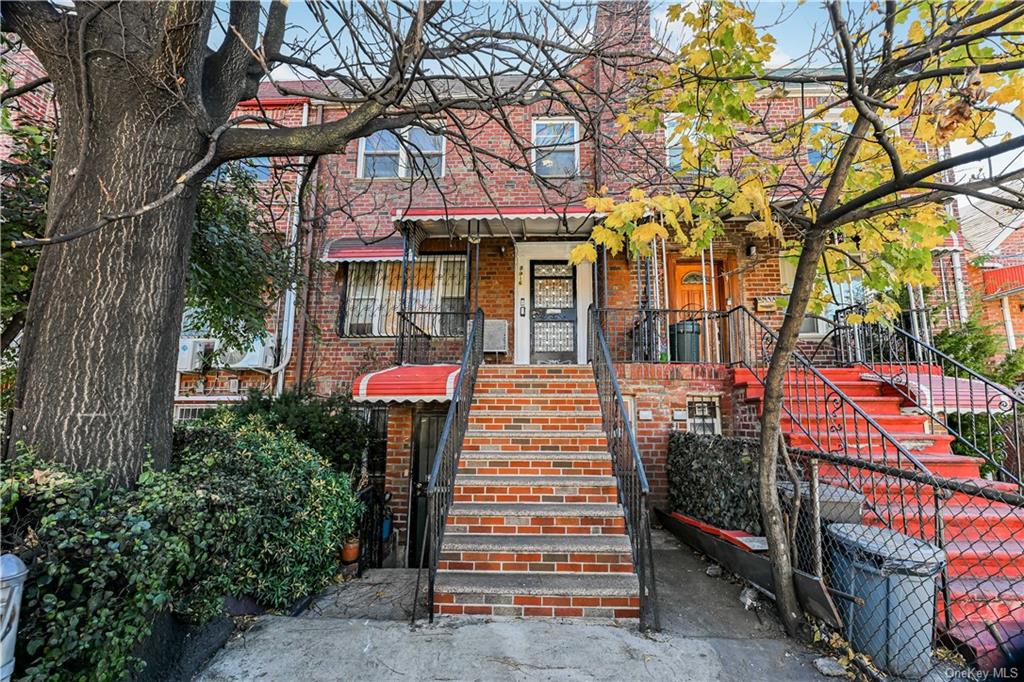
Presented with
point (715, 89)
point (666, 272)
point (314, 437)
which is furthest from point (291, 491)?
point (666, 272)

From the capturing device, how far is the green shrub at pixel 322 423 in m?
6.50

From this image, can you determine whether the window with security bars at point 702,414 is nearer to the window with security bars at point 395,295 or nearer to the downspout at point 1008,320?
the window with security bars at point 395,295

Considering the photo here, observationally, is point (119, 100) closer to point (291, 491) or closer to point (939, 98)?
point (291, 491)

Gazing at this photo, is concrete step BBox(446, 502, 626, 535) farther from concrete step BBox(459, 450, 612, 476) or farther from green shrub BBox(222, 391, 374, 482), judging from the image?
green shrub BBox(222, 391, 374, 482)

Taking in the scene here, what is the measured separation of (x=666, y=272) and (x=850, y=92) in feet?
20.8

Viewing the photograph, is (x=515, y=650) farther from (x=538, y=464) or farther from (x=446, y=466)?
(x=538, y=464)

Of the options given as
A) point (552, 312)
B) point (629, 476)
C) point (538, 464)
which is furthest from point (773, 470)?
point (552, 312)

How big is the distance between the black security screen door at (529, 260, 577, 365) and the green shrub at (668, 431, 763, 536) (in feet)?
9.31

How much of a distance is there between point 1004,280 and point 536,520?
1228cm

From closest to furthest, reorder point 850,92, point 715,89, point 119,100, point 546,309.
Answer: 1. point 850,92
2. point 119,100
3. point 715,89
4. point 546,309

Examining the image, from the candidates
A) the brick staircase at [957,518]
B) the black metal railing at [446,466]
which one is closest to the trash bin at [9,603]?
the black metal railing at [446,466]

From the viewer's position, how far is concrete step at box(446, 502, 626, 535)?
441cm

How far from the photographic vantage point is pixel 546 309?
8.63m

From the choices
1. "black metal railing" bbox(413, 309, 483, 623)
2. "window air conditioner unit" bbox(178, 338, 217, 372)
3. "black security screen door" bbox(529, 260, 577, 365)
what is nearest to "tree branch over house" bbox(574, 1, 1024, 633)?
"black metal railing" bbox(413, 309, 483, 623)
